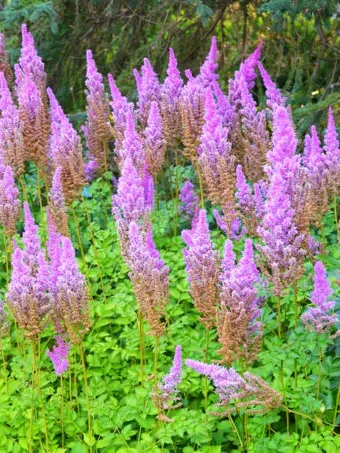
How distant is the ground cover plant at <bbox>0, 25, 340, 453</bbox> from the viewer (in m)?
2.97

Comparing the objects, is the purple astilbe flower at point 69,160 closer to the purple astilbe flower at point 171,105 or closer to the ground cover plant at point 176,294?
the ground cover plant at point 176,294

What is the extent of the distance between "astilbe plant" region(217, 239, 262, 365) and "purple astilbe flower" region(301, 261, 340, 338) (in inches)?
10.0

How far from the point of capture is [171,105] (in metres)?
4.62

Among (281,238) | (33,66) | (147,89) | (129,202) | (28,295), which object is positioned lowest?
(28,295)

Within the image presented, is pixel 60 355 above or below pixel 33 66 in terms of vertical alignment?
below

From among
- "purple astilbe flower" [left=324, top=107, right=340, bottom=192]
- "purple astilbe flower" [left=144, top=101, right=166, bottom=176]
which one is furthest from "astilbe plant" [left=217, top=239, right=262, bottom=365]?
"purple astilbe flower" [left=144, top=101, right=166, bottom=176]

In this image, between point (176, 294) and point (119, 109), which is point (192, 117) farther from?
point (176, 294)

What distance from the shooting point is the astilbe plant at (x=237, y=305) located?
284 cm

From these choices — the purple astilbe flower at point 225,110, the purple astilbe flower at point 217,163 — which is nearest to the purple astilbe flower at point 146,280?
the purple astilbe flower at point 217,163

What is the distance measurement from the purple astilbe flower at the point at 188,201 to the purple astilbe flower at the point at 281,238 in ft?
7.34

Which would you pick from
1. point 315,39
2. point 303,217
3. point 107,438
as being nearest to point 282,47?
point 315,39

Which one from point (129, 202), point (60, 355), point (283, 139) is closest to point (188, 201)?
point (129, 202)

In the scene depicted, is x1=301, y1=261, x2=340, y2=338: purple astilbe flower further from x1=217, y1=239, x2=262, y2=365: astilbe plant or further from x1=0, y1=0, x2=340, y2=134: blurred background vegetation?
x1=0, y1=0, x2=340, y2=134: blurred background vegetation

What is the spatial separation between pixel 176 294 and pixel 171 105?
4.28 feet
